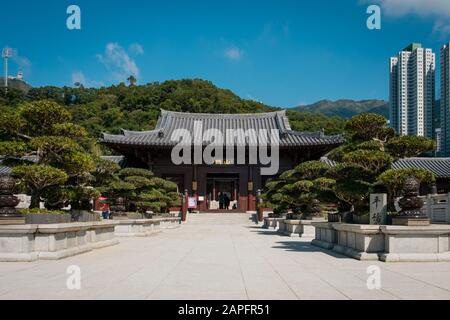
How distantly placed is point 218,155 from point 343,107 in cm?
13419

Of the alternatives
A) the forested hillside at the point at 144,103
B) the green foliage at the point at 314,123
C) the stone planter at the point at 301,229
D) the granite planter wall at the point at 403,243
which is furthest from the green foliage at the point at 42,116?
the green foliage at the point at 314,123

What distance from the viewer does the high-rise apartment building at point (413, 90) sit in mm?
57844

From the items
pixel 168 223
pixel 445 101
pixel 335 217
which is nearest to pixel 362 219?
pixel 335 217

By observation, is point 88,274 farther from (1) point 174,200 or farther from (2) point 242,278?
(1) point 174,200

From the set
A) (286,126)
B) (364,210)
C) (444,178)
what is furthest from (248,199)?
(364,210)

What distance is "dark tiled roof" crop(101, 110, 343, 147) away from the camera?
120ft

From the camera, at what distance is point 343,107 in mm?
165000

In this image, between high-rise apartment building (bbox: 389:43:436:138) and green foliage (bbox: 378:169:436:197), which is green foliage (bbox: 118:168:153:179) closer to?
green foliage (bbox: 378:169:436:197)

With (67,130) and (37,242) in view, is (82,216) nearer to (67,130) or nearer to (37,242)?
(67,130)

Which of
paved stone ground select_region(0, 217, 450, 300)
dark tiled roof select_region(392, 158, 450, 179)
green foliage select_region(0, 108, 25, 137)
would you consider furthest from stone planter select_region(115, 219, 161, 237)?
dark tiled roof select_region(392, 158, 450, 179)

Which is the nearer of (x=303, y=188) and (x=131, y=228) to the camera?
(x=131, y=228)

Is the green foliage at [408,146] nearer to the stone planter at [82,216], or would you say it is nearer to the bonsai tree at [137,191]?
the stone planter at [82,216]

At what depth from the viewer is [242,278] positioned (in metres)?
7.41
